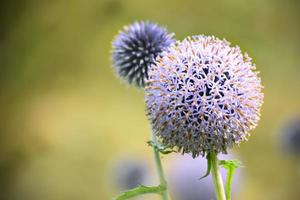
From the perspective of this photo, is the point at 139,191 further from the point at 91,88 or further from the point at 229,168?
the point at 91,88

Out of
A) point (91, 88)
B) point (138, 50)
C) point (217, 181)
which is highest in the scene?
point (91, 88)

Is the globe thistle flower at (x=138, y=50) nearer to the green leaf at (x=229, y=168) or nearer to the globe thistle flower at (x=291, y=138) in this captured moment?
the green leaf at (x=229, y=168)

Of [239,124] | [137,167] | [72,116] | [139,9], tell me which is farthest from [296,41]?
[239,124]

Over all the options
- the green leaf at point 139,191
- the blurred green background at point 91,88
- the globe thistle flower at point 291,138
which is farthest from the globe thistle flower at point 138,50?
the blurred green background at point 91,88

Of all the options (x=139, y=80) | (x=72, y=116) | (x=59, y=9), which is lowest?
(x=139, y=80)

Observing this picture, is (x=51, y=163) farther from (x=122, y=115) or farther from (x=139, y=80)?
(x=139, y=80)

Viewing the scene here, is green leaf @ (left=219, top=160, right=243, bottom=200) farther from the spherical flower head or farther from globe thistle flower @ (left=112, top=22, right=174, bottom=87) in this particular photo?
globe thistle flower @ (left=112, top=22, right=174, bottom=87)

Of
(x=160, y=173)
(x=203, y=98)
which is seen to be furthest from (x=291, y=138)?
(x=203, y=98)
